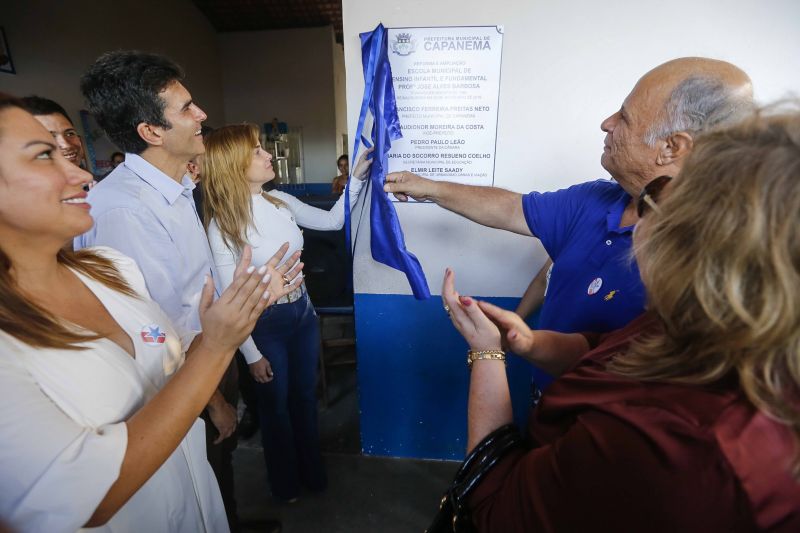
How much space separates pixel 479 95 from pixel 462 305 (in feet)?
4.08

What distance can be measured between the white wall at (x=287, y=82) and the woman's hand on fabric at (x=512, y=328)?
34.0ft

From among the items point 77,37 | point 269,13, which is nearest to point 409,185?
point 77,37

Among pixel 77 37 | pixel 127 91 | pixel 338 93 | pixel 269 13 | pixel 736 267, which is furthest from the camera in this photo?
pixel 338 93

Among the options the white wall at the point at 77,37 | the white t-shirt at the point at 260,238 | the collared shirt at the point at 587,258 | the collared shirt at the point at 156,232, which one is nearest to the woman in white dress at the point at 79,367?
the collared shirt at the point at 156,232

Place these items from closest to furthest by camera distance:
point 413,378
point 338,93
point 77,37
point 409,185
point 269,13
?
point 409,185 → point 413,378 → point 77,37 → point 269,13 → point 338,93

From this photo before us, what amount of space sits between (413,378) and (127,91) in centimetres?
183

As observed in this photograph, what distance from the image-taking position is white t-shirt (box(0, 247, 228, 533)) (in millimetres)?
644

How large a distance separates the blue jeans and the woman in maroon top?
4.55 ft

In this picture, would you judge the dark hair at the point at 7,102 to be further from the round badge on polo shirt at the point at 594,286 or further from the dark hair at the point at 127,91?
the round badge on polo shirt at the point at 594,286

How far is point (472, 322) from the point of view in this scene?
930 mm

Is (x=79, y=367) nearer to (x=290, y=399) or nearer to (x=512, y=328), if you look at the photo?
(x=512, y=328)

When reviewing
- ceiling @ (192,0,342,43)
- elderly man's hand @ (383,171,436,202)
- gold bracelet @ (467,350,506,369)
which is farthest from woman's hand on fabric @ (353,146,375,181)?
ceiling @ (192,0,342,43)

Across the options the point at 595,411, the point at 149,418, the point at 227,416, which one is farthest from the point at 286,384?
the point at 595,411

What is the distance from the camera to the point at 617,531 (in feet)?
1.79
